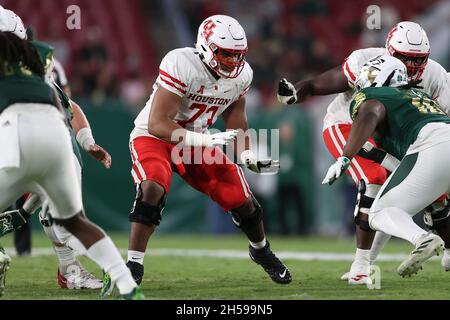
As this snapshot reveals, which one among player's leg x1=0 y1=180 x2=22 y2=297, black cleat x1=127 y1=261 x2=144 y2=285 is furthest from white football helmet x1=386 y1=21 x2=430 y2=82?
player's leg x1=0 y1=180 x2=22 y2=297

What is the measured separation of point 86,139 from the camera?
5.83 metres

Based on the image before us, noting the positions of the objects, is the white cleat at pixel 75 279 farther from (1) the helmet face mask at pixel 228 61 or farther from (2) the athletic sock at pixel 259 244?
(1) the helmet face mask at pixel 228 61

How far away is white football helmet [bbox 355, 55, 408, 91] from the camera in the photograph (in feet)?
18.5

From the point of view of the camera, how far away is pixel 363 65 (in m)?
5.99

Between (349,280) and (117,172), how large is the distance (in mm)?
6163

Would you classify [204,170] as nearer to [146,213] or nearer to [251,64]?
[146,213]

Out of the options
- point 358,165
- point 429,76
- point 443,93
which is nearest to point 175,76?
point 358,165

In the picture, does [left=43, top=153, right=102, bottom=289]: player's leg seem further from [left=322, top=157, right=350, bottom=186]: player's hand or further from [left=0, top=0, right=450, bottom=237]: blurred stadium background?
[left=0, top=0, right=450, bottom=237]: blurred stadium background

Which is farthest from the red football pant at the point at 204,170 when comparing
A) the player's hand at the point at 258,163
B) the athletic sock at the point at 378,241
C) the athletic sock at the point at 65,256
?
the athletic sock at the point at 378,241

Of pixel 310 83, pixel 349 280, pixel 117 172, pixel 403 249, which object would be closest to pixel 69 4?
pixel 117 172

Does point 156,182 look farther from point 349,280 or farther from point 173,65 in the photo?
point 349,280

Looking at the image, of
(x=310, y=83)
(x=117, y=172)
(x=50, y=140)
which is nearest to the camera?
(x=50, y=140)

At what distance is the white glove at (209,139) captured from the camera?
5500mm

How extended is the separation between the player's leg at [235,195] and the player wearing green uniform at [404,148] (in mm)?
849
